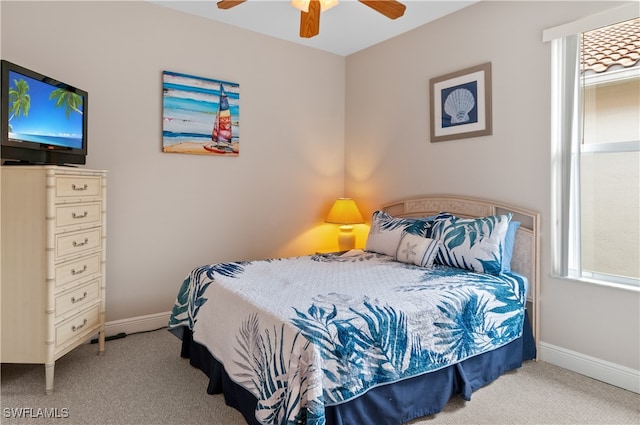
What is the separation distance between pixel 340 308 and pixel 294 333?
336 mm

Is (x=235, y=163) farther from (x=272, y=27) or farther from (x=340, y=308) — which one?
(x=340, y=308)

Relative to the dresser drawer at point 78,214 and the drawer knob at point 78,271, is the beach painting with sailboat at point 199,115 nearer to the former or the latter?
the dresser drawer at point 78,214

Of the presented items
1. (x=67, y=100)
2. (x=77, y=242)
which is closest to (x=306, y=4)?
(x=67, y=100)

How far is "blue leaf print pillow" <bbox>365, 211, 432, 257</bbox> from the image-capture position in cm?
312

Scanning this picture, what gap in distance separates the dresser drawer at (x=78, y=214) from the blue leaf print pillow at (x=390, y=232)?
208 centimetres

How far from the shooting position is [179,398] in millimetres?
2197

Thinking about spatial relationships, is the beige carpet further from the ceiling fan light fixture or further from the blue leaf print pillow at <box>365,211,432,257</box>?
the ceiling fan light fixture

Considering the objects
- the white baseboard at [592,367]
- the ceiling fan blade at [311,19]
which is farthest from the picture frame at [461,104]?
the white baseboard at [592,367]

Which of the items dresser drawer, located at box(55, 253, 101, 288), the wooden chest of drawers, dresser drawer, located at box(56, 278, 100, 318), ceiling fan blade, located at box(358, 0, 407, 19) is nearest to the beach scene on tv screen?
the wooden chest of drawers

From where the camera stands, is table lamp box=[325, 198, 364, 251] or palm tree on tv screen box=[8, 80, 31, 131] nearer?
palm tree on tv screen box=[8, 80, 31, 131]

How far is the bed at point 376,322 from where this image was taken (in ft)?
5.43

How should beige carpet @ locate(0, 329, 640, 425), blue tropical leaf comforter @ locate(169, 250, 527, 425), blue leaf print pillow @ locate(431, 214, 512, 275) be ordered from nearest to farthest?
blue tropical leaf comforter @ locate(169, 250, 527, 425) < beige carpet @ locate(0, 329, 640, 425) < blue leaf print pillow @ locate(431, 214, 512, 275)

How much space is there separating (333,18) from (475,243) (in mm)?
2269

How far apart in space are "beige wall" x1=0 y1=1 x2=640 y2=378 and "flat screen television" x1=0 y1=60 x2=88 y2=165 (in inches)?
15.6
